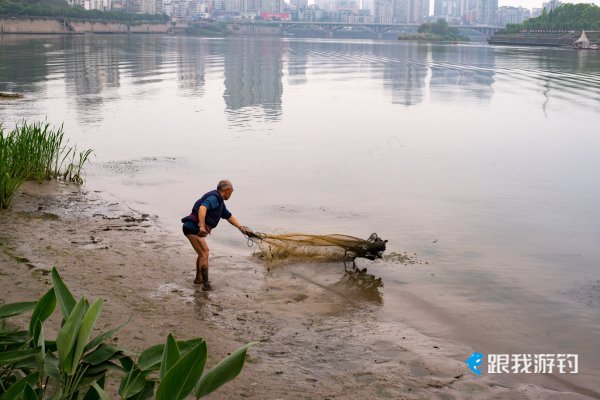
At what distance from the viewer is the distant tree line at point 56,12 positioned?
12688cm

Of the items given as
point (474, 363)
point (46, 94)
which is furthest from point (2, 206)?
point (46, 94)

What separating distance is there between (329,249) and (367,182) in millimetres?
7402

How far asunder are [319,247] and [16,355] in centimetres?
831

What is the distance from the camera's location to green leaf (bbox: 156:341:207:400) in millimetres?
2717

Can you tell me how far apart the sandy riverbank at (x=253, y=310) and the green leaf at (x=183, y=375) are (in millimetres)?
3843

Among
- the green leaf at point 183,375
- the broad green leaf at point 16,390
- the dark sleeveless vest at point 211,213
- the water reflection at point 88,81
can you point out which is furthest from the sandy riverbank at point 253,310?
the water reflection at point 88,81

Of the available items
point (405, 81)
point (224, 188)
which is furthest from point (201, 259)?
point (405, 81)

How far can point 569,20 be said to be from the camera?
481 ft

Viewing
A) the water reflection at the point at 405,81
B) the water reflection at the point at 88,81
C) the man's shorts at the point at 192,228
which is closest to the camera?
the man's shorts at the point at 192,228

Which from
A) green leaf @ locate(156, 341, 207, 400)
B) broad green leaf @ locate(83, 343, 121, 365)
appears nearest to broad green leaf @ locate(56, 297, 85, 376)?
broad green leaf @ locate(83, 343, 121, 365)

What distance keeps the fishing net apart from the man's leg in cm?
148

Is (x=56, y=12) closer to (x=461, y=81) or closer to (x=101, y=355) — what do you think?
(x=461, y=81)

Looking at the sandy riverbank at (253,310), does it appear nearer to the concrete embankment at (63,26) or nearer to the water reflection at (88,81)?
the water reflection at (88,81)

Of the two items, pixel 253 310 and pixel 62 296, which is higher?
pixel 62 296
